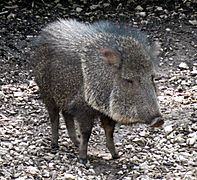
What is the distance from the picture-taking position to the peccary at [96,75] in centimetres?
462

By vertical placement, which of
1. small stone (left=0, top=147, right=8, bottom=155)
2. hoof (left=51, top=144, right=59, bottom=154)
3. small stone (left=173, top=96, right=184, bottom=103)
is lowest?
small stone (left=173, top=96, right=184, bottom=103)

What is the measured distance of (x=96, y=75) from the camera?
4742 mm

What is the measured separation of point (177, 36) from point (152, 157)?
3.18m

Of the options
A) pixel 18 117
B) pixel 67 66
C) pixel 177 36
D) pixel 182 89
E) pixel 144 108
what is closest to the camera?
pixel 144 108

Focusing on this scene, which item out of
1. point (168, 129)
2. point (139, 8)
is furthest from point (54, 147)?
point (139, 8)

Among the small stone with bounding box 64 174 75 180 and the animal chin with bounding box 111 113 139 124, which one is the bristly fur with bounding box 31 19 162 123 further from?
the small stone with bounding box 64 174 75 180

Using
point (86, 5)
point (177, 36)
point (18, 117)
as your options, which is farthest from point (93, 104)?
point (86, 5)

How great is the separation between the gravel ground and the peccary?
0.76 feet

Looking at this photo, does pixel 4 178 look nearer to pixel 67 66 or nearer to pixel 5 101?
pixel 67 66

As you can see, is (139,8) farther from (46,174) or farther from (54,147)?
(46,174)

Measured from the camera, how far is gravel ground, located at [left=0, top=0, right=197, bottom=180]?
4.85m

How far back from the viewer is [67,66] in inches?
194

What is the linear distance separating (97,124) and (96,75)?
1.21 meters

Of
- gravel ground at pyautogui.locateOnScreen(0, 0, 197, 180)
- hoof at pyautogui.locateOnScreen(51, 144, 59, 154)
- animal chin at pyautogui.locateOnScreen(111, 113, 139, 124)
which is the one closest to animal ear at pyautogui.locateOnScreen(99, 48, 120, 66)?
animal chin at pyautogui.locateOnScreen(111, 113, 139, 124)
